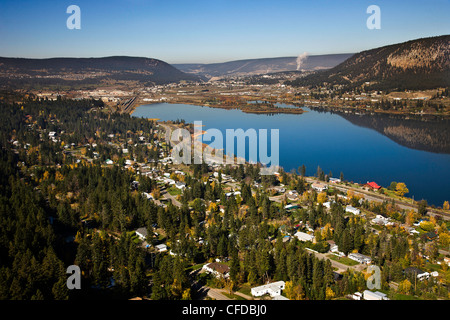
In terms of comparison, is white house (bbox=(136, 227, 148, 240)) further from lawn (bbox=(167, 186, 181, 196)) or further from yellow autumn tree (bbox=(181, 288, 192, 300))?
yellow autumn tree (bbox=(181, 288, 192, 300))

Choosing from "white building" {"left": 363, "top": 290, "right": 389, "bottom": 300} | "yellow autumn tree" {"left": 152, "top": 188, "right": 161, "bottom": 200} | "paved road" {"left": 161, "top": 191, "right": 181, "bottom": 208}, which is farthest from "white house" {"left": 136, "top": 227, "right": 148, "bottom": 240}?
"white building" {"left": 363, "top": 290, "right": 389, "bottom": 300}

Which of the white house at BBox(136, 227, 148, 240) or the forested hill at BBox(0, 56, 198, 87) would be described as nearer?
the white house at BBox(136, 227, 148, 240)

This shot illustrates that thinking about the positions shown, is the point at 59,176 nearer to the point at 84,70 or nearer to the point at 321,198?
the point at 321,198

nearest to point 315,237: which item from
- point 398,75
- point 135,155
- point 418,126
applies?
point 135,155

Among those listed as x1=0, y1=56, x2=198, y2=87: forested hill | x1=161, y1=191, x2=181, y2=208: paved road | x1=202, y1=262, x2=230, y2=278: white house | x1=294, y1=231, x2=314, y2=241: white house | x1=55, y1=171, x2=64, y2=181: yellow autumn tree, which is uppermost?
x1=0, y1=56, x2=198, y2=87: forested hill

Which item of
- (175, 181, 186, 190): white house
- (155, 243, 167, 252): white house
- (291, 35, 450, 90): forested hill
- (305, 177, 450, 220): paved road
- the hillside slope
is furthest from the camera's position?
the hillside slope

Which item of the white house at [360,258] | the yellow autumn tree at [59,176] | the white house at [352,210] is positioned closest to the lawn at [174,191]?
the yellow autumn tree at [59,176]
